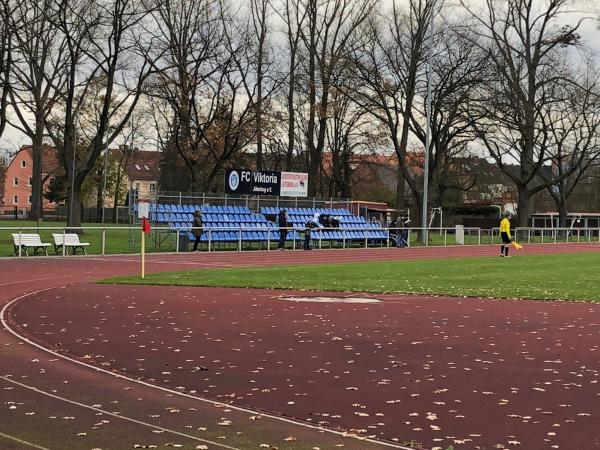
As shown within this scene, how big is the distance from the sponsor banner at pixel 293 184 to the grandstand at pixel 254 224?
0.90m

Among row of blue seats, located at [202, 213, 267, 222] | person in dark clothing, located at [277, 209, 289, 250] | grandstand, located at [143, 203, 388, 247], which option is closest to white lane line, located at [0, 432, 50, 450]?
grandstand, located at [143, 203, 388, 247]

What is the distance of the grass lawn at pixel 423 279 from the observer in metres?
17.8

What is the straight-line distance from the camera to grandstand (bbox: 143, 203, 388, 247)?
35156mm

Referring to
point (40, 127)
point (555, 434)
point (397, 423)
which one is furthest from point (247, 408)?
point (40, 127)

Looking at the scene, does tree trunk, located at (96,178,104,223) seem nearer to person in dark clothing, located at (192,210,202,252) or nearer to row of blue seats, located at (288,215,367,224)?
row of blue seats, located at (288,215,367,224)

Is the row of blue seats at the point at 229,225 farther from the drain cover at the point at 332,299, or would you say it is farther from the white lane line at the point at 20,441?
the white lane line at the point at 20,441

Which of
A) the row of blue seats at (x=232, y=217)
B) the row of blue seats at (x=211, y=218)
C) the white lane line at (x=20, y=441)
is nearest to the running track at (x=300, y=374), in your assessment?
the white lane line at (x=20, y=441)

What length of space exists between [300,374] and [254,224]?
30.6 meters

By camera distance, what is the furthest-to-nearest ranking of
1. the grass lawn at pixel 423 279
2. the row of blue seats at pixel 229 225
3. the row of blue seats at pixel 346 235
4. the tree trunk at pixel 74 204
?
the tree trunk at pixel 74 204 < the row of blue seats at pixel 346 235 < the row of blue seats at pixel 229 225 < the grass lawn at pixel 423 279

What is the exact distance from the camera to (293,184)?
141 feet

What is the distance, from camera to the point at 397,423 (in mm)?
6379

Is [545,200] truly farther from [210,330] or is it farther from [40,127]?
[210,330]

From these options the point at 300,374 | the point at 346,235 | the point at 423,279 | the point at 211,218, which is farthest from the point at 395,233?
the point at 300,374

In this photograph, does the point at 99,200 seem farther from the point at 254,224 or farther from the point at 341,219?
the point at 254,224
